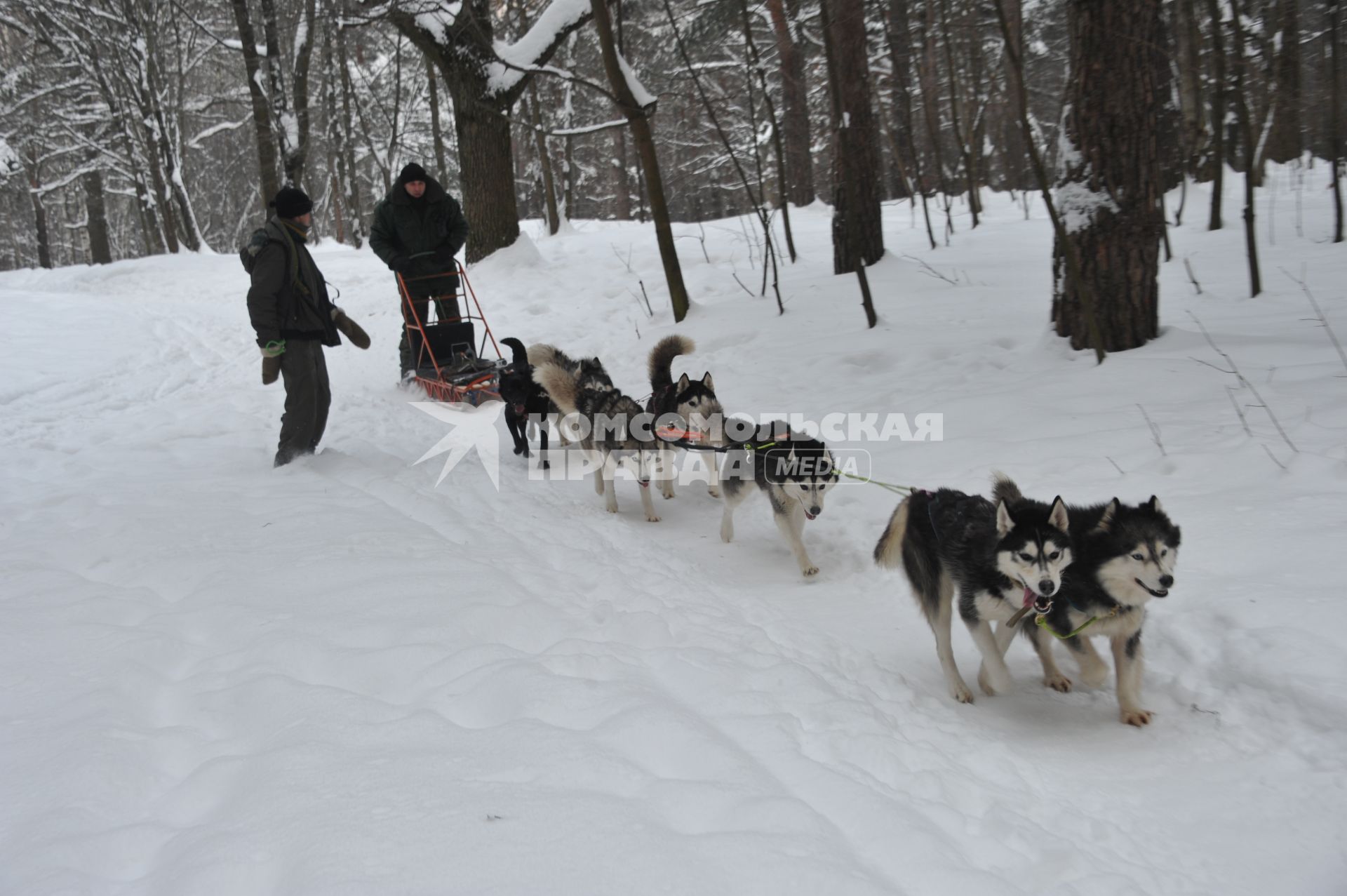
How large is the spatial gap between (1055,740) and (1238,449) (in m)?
2.48

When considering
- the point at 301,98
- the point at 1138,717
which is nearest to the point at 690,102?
the point at 301,98

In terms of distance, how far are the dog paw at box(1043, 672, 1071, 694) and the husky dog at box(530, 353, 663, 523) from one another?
2.99m

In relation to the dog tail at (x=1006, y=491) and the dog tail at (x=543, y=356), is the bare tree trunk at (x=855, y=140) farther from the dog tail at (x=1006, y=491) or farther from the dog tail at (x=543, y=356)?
the dog tail at (x=1006, y=491)

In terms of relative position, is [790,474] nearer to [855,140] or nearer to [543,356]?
[543,356]

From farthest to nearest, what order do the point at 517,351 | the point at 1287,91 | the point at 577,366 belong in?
the point at 1287,91
the point at 517,351
the point at 577,366

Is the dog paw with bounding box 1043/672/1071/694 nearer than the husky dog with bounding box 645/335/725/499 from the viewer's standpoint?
Yes

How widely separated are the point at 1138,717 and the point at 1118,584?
0.55m

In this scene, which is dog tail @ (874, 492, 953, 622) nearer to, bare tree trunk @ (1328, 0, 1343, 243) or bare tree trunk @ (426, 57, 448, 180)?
bare tree trunk @ (1328, 0, 1343, 243)

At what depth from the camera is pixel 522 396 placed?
6.67m

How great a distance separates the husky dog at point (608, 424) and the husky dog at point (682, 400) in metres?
0.17

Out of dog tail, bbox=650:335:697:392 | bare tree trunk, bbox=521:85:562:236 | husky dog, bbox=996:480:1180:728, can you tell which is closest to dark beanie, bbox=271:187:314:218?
dog tail, bbox=650:335:697:392

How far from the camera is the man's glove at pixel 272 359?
563cm

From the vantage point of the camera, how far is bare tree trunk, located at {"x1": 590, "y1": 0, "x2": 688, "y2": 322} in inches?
336

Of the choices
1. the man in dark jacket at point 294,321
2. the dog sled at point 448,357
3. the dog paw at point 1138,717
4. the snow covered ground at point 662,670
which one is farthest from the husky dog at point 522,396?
the dog paw at point 1138,717
